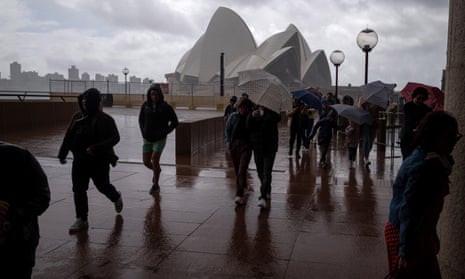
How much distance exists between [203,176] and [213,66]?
60.7 meters

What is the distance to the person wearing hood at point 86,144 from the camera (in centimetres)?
507

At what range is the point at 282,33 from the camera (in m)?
66.6

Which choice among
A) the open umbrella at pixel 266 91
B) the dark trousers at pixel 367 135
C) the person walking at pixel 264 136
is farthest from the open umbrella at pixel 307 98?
the person walking at pixel 264 136

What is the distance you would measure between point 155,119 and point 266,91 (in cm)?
168

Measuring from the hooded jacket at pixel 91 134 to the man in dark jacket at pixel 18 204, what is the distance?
2.73 meters

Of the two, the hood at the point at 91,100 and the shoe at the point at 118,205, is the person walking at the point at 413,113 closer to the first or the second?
the shoe at the point at 118,205

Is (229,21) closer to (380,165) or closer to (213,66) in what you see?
(213,66)

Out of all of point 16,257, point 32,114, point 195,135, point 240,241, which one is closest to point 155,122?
point 240,241

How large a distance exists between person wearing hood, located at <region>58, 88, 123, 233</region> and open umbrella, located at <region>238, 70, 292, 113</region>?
203cm

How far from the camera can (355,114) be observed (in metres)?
9.25

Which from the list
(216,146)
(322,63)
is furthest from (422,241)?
(322,63)

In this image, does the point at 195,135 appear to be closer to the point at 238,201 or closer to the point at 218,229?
the point at 238,201

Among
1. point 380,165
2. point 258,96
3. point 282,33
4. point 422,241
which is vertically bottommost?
point 380,165

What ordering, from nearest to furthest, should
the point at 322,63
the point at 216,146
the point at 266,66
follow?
the point at 216,146, the point at 266,66, the point at 322,63
